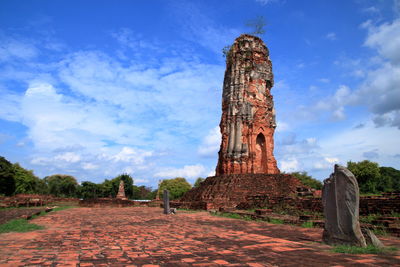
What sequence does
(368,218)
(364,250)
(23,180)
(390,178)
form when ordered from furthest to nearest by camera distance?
(23,180) → (390,178) → (368,218) → (364,250)

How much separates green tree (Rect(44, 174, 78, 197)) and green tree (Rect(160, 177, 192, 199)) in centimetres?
1508

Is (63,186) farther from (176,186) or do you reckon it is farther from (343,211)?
(343,211)

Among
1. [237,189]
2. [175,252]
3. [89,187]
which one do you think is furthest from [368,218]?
[89,187]

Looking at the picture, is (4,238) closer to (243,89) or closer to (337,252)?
(337,252)

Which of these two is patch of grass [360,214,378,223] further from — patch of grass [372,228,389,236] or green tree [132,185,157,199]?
green tree [132,185,157,199]

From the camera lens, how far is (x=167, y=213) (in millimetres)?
13492

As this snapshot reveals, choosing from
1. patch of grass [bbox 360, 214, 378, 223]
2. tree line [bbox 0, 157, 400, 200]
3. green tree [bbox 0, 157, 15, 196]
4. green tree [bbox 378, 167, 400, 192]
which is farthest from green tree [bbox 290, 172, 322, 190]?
green tree [bbox 0, 157, 15, 196]

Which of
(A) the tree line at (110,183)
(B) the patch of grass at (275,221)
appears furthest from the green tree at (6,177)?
(B) the patch of grass at (275,221)

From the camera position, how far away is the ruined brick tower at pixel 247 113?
69.4ft

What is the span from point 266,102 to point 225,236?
1755cm

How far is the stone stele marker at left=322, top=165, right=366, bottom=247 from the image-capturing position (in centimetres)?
503

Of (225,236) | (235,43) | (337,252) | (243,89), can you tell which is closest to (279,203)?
(225,236)

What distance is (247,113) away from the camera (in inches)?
848

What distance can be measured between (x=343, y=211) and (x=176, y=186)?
45.4 metres
